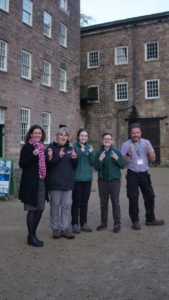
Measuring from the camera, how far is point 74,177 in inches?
253

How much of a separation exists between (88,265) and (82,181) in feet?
7.06

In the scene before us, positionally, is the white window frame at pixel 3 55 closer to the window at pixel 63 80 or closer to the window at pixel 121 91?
the window at pixel 63 80

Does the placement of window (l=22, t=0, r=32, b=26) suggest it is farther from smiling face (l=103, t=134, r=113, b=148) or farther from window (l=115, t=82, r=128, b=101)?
smiling face (l=103, t=134, r=113, b=148)

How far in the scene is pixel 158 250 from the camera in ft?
17.2

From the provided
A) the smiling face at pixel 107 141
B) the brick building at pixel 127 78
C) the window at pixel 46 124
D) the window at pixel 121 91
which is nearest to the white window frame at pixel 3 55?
the window at pixel 46 124

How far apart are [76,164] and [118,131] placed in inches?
895

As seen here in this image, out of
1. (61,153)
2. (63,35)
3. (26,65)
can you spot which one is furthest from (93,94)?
(61,153)

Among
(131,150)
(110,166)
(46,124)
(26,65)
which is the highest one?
(26,65)

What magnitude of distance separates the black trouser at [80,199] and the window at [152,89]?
22.4m

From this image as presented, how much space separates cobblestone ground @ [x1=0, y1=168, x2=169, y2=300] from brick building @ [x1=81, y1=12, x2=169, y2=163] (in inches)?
846

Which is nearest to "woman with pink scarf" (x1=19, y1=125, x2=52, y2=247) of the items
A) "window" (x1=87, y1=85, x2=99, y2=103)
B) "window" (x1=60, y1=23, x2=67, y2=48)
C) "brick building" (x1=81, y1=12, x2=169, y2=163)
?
"window" (x1=60, y1=23, x2=67, y2=48)

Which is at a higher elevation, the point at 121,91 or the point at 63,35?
the point at 63,35

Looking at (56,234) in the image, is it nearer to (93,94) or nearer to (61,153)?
(61,153)

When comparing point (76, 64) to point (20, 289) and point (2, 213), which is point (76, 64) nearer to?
point (2, 213)
